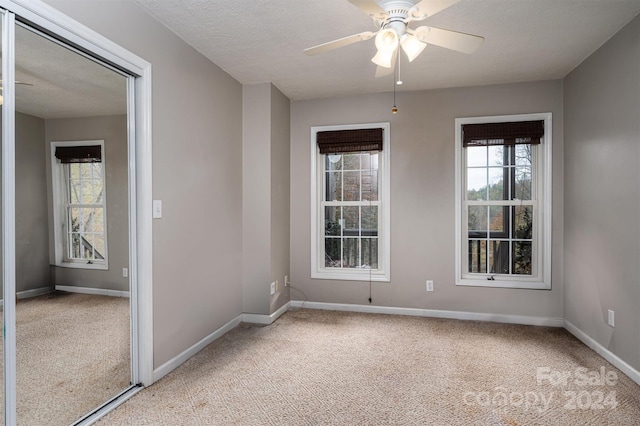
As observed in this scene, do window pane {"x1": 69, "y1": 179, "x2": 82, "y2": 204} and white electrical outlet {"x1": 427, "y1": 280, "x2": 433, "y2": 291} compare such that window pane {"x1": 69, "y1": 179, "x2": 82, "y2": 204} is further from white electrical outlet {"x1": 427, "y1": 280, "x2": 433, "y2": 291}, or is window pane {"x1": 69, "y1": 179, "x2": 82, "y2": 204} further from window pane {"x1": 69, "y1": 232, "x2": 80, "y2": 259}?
white electrical outlet {"x1": 427, "y1": 280, "x2": 433, "y2": 291}

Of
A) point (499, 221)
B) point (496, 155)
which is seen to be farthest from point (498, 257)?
A: point (496, 155)

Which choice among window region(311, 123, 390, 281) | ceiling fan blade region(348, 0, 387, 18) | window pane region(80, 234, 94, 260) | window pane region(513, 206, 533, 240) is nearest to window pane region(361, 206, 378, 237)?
window region(311, 123, 390, 281)

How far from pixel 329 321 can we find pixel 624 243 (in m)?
2.66

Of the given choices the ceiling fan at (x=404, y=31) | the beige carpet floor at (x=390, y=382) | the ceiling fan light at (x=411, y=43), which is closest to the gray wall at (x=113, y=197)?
the beige carpet floor at (x=390, y=382)

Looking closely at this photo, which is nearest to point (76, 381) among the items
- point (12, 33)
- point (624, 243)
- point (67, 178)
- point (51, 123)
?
point (67, 178)

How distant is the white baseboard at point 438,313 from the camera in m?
3.91

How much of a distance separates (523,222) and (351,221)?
1.88 meters

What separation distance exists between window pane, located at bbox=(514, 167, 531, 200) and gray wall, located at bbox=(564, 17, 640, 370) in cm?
35

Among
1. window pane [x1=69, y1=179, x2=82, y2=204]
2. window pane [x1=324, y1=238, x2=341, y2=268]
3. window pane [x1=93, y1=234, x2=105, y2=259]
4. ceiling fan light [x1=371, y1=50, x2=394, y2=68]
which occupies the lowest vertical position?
window pane [x1=324, y1=238, x2=341, y2=268]

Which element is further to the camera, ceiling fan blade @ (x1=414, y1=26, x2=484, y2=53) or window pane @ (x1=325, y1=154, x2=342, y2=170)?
window pane @ (x1=325, y1=154, x2=342, y2=170)

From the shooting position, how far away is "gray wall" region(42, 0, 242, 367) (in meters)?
2.55

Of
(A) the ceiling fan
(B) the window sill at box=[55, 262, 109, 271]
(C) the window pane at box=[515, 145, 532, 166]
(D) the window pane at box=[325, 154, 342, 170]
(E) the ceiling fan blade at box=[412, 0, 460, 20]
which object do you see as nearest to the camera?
(E) the ceiling fan blade at box=[412, 0, 460, 20]

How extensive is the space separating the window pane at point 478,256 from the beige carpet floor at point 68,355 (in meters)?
3.42

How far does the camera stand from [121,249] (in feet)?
8.21
